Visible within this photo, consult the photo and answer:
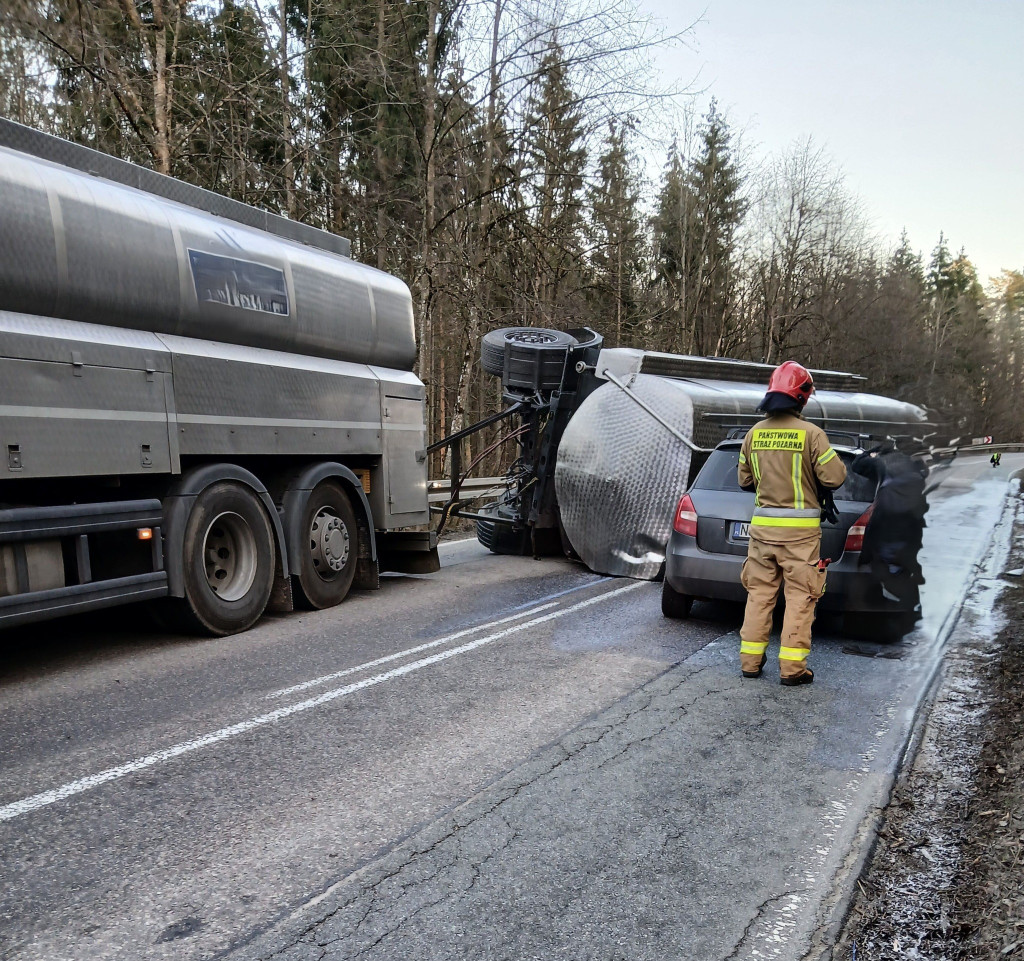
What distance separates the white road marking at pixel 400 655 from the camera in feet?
16.3

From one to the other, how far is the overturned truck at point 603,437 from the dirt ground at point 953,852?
3.54 metres

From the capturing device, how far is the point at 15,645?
236 inches

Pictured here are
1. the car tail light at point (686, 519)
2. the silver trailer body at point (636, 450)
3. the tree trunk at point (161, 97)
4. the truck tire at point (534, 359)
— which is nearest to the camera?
the car tail light at point (686, 519)

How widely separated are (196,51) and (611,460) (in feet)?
34.1

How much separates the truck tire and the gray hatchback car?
3.56m

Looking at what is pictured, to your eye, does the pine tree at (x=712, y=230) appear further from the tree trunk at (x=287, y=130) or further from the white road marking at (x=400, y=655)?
the white road marking at (x=400, y=655)

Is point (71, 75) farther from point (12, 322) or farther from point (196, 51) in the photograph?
point (12, 322)

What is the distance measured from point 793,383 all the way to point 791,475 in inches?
22.3

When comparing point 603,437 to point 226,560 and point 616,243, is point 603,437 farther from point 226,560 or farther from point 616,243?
point 616,243

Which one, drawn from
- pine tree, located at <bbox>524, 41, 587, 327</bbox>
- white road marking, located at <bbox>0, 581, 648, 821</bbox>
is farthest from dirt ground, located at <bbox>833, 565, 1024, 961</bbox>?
pine tree, located at <bbox>524, 41, 587, 327</bbox>

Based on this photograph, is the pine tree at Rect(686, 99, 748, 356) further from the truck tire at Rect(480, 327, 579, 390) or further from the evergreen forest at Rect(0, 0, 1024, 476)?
the truck tire at Rect(480, 327, 579, 390)

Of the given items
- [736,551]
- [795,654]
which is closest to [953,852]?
[795,654]

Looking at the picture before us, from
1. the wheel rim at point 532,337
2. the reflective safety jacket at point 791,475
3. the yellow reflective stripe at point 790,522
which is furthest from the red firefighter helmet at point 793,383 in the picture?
the wheel rim at point 532,337

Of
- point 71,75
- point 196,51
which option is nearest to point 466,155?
point 196,51
